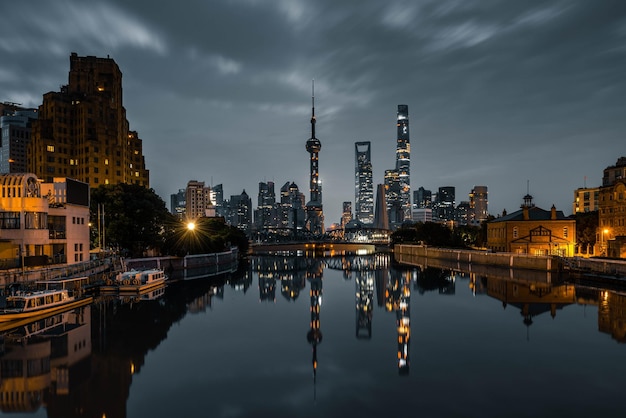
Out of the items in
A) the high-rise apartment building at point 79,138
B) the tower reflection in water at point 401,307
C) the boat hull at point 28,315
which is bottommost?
the tower reflection in water at point 401,307

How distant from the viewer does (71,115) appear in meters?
121

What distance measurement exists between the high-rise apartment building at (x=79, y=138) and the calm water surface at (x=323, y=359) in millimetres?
77328

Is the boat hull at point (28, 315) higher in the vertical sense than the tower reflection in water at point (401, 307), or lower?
higher

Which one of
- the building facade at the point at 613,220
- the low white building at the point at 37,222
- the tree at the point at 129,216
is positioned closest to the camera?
the low white building at the point at 37,222

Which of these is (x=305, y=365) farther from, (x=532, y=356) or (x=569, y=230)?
(x=569, y=230)

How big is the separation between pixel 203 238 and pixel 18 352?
70.3 metres

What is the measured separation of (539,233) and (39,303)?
86.4 meters

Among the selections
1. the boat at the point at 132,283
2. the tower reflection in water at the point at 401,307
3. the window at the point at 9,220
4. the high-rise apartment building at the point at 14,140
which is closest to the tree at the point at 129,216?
the boat at the point at 132,283

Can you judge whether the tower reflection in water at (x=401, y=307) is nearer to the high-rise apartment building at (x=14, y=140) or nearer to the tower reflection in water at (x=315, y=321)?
the tower reflection in water at (x=315, y=321)

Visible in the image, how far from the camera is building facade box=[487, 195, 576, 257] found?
9038cm

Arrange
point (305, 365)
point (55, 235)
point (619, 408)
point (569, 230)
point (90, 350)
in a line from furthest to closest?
point (569, 230)
point (55, 235)
point (90, 350)
point (305, 365)
point (619, 408)

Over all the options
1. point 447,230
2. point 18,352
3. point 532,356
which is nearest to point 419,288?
point 532,356

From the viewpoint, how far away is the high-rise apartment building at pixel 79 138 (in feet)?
379

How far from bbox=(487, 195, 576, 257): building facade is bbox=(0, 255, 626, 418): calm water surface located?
127 ft
